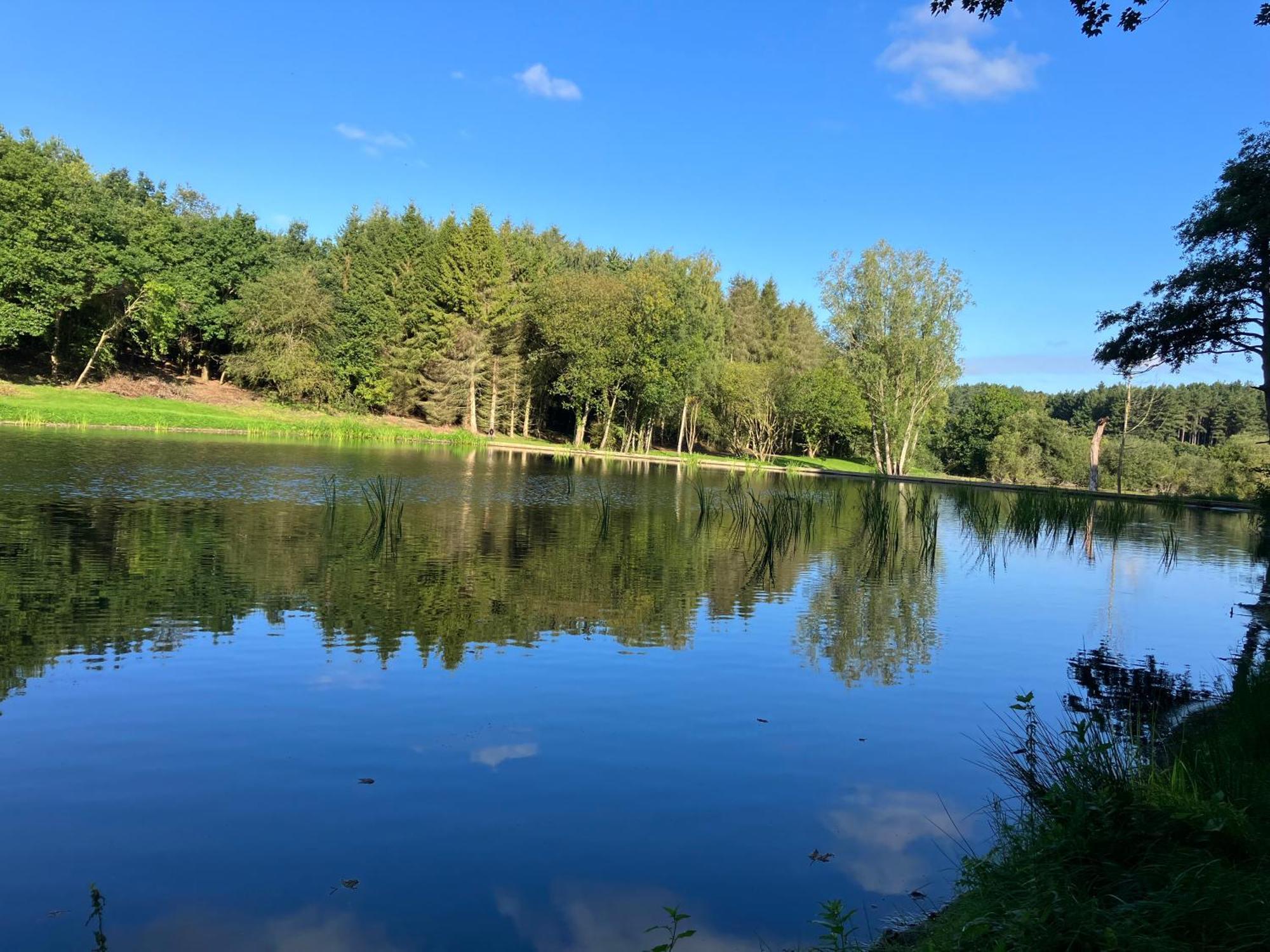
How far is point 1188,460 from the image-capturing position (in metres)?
52.9

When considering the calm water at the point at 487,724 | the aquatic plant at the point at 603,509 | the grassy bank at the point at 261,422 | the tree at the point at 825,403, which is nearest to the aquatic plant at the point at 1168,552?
the calm water at the point at 487,724

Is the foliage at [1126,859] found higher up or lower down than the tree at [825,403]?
lower down

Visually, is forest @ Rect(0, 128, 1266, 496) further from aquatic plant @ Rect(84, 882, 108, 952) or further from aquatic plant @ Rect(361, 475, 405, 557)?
aquatic plant @ Rect(84, 882, 108, 952)

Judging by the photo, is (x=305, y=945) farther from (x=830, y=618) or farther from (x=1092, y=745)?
(x=830, y=618)

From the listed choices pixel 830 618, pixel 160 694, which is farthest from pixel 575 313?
pixel 160 694

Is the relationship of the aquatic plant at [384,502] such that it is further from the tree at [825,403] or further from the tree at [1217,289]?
the tree at [825,403]

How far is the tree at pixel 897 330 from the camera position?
49688mm

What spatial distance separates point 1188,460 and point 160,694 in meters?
60.2

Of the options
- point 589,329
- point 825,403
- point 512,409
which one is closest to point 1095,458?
point 825,403

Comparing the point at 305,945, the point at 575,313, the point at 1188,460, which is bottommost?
the point at 305,945

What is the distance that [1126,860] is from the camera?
158 inches

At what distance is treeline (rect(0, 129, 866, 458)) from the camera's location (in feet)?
177

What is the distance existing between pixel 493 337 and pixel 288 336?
1427cm

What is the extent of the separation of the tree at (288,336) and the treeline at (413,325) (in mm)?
137
